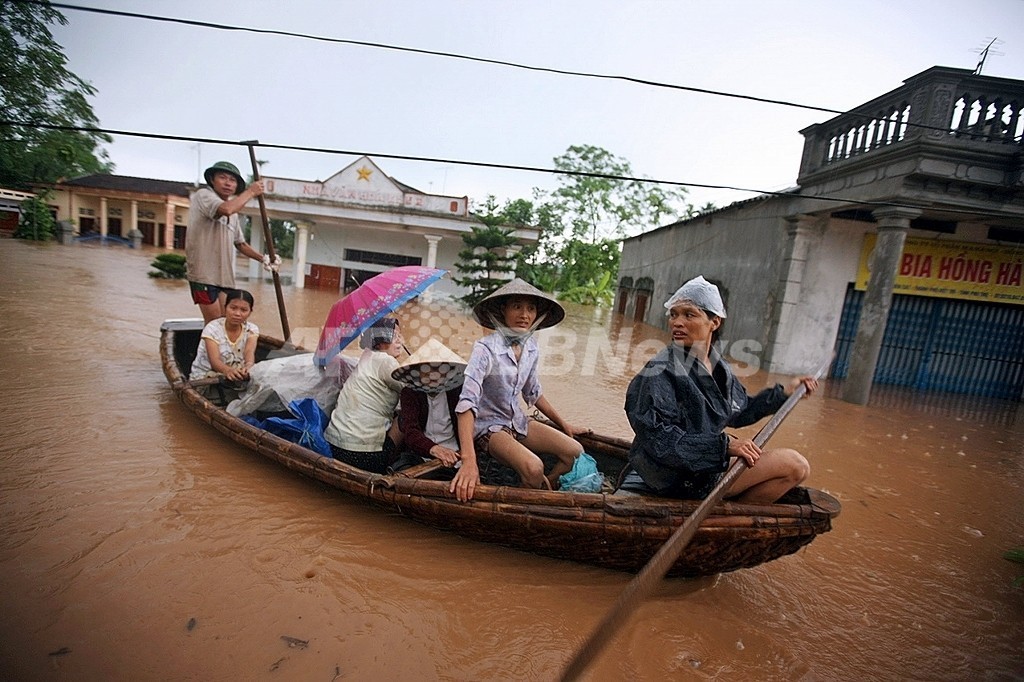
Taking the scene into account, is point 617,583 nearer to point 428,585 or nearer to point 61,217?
point 428,585

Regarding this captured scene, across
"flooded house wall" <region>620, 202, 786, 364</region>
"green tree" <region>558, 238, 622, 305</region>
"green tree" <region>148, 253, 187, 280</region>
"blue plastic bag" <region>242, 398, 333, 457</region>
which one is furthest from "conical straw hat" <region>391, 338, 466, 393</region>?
"green tree" <region>558, 238, 622, 305</region>

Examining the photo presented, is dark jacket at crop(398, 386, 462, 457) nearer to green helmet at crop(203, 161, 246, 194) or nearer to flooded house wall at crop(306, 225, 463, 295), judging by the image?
green helmet at crop(203, 161, 246, 194)

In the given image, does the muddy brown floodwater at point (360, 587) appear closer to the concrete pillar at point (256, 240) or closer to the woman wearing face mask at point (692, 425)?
the woman wearing face mask at point (692, 425)

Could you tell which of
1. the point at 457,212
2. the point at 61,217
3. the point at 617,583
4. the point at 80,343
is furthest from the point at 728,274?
the point at 61,217

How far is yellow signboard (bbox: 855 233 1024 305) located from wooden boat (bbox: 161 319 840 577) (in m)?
9.38

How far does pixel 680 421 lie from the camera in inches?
91.2

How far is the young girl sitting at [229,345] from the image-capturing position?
4.18 meters

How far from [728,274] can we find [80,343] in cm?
1248

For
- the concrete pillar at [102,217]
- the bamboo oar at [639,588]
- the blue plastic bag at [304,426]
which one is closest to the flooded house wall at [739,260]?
the bamboo oar at [639,588]

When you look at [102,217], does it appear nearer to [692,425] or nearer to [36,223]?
[36,223]

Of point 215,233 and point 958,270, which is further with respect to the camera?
point 958,270

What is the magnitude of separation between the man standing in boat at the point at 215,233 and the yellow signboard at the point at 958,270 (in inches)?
419

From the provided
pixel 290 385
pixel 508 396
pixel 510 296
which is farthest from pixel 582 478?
pixel 290 385

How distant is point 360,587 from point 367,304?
1.64 m
